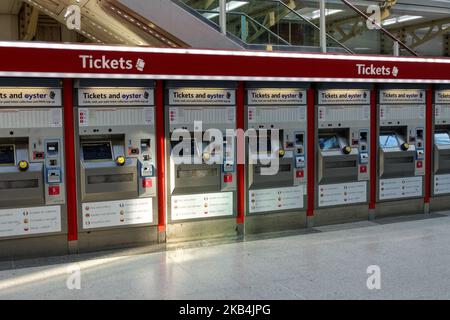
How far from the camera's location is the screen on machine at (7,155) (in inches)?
198

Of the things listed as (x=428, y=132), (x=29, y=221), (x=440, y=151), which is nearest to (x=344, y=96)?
(x=428, y=132)

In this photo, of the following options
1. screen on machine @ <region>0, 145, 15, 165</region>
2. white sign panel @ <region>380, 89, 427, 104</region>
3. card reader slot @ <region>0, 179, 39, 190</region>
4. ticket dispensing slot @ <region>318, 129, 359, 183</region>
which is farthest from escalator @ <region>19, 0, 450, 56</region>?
card reader slot @ <region>0, 179, 39, 190</region>

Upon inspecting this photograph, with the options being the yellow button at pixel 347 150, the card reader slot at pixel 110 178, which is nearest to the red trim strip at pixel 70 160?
the card reader slot at pixel 110 178

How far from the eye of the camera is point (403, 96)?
6953mm

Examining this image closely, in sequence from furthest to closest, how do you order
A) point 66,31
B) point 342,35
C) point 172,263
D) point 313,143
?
point 342,35
point 66,31
point 313,143
point 172,263

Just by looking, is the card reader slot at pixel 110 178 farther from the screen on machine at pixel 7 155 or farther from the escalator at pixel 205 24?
the escalator at pixel 205 24

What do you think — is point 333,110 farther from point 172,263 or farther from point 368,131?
point 172,263

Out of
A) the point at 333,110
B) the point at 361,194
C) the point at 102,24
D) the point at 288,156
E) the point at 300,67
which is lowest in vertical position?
the point at 361,194

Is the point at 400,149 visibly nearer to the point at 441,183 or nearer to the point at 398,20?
the point at 441,183

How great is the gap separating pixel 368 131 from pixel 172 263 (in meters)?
3.25

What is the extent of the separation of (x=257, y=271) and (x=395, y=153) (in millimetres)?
3136

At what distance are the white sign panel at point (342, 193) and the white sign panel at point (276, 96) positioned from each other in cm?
116
